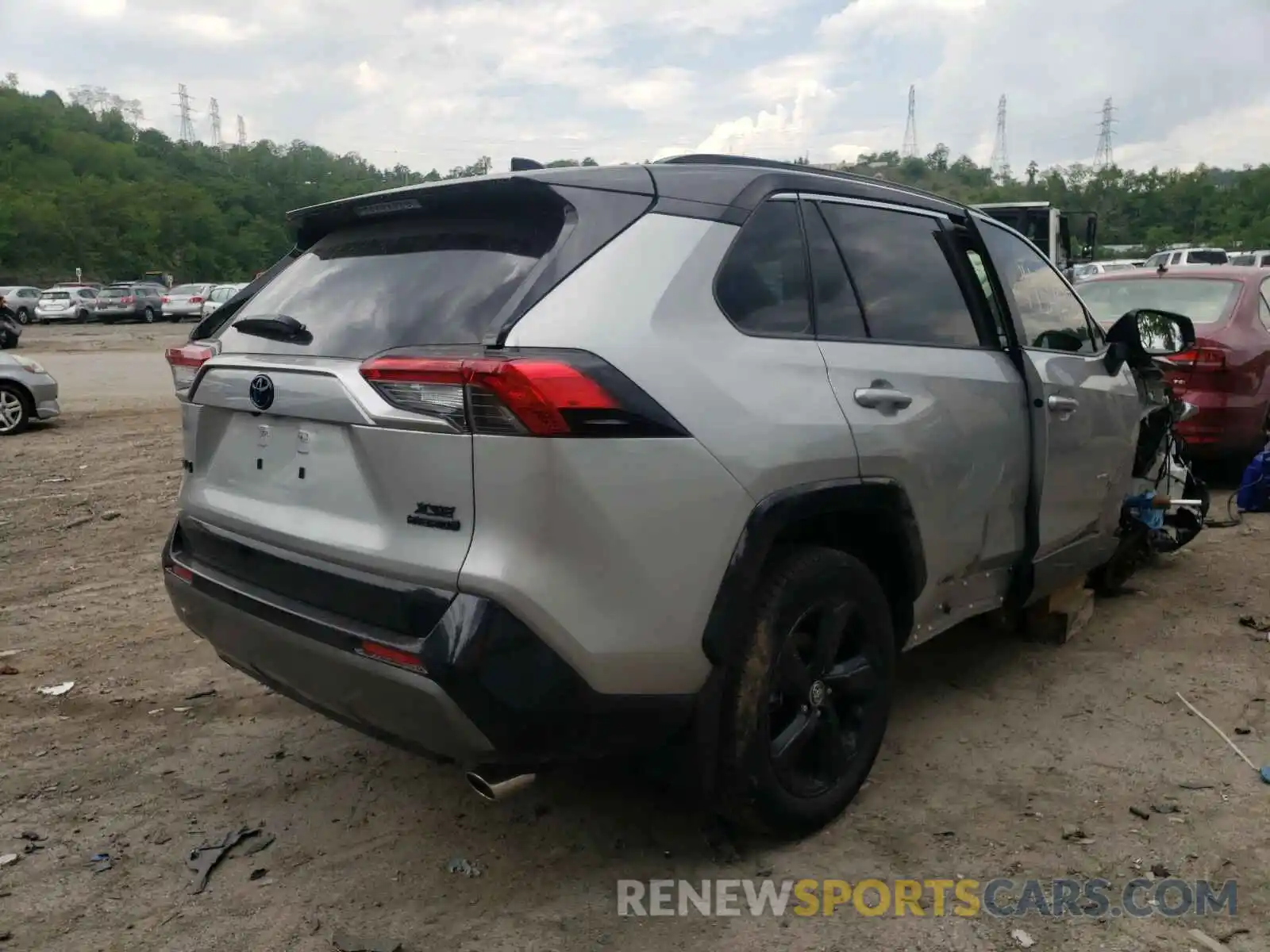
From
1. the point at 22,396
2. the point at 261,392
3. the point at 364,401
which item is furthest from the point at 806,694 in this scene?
the point at 22,396

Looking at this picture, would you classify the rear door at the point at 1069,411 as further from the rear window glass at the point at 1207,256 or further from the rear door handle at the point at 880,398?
the rear window glass at the point at 1207,256

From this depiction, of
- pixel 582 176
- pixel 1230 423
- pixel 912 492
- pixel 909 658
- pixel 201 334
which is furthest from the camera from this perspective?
pixel 1230 423

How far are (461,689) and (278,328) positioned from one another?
1.18m

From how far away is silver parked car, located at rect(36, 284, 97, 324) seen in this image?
36.4 metres

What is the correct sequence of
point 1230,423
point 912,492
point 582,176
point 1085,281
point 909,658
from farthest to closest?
point 1085,281
point 1230,423
point 909,658
point 912,492
point 582,176

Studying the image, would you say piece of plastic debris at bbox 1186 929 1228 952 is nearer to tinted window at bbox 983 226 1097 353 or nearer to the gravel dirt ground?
the gravel dirt ground

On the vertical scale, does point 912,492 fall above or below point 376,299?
below

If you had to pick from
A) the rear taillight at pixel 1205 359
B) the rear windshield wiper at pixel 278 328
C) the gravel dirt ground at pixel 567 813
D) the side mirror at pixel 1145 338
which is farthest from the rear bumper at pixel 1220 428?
the rear windshield wiper at pixel 278 328

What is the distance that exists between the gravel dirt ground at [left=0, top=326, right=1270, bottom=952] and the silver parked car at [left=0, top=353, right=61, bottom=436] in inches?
270

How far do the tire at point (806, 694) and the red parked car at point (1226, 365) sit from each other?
483cm

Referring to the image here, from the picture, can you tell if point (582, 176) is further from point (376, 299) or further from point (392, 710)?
point (392, 710)

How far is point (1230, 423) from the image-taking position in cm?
682

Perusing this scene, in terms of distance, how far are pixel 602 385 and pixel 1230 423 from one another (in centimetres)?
609

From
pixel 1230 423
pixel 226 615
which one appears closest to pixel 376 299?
pixel 226 615
